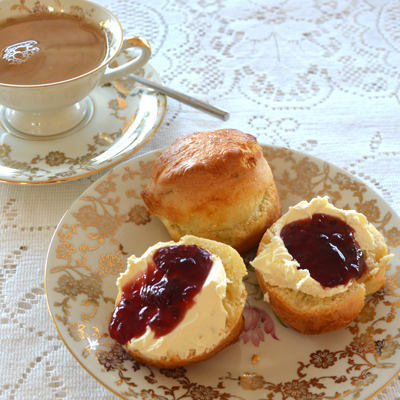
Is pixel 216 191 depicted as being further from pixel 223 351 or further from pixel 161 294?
pixel 223 351

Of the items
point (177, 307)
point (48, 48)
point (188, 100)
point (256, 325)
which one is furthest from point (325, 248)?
point (48, 48)

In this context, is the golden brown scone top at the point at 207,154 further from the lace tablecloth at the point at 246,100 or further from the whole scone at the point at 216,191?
the lace tablecloth at the point at 246,100

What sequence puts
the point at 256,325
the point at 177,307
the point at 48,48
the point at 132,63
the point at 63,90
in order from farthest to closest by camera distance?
1. the point at 132,63
2. the point at 48,48
3. the point at 63,90
4. the point at 256,325
5. the point at 177,307

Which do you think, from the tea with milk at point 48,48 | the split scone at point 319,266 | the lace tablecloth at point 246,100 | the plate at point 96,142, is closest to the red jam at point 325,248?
the split scone at point 319,266

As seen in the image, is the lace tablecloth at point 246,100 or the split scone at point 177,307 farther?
the lace tablecloth at point 246,100

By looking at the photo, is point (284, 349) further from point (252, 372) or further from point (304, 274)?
point (304, 274)

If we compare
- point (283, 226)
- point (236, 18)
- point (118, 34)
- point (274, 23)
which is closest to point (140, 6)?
point (236, 18)
